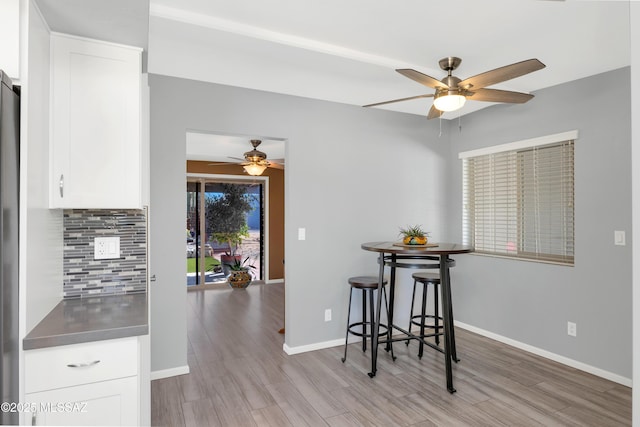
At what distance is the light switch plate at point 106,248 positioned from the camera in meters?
2.04

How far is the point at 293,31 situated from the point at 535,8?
1449 millimetres

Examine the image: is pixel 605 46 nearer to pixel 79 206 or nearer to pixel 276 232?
pixel 79 206

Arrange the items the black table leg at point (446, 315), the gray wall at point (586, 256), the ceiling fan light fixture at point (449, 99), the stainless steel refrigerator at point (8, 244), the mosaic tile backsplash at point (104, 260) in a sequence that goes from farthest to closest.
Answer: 1. the gray wall at point (586, 256)
2. the black table leg at point (446, 315)
3. the ceiling fan light fixture at point (449, 99)
4. the mosaic tile backsplash at point (104, 260)
5. the stainless steel refrigerator at point (8, 244)

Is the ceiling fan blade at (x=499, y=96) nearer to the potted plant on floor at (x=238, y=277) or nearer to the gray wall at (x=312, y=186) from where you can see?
the gray wall at (x=312, y=186)

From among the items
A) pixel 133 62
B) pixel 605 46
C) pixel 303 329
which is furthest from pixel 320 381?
pixel 605 46

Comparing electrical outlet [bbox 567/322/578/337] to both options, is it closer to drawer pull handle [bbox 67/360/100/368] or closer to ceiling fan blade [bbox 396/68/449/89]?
ceiling fan blade [bbox 396/68/449/89]

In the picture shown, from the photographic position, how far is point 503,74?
2.25 meters

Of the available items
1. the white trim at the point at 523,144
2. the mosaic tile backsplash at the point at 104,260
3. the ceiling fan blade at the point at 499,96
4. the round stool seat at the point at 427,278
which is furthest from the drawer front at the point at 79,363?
the white trim at the point at 523,144

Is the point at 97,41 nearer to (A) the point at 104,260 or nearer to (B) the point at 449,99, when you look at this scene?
(A) the point at 104,260

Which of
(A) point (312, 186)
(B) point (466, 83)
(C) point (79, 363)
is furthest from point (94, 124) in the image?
(B) point (466, 83)

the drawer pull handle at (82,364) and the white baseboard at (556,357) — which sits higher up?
the drawer pull handle at (82,364)

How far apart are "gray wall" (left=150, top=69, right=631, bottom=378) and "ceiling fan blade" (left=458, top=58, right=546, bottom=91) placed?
1.31m

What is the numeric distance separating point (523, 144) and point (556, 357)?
2.00 metres

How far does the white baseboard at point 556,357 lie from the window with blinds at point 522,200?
85cm
